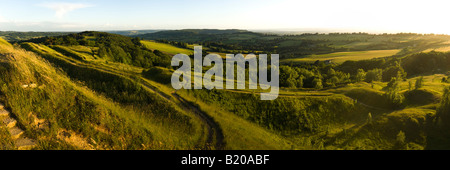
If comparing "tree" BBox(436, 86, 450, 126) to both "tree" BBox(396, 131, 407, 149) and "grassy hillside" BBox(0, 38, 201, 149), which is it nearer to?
"tree" BBox(396, 131, 407, 149)

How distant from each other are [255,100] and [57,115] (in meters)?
25.4

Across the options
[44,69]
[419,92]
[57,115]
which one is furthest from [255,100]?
[419,92]

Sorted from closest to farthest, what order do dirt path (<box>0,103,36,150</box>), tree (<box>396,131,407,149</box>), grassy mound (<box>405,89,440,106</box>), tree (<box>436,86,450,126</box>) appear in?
dirt path (<box>0,103,36,150</box>)
tree (<box>396,131,407,149</box>)
tree (<box>436,86,450,126</box>)
grassy mound (<box>405,89,440,106</box>)

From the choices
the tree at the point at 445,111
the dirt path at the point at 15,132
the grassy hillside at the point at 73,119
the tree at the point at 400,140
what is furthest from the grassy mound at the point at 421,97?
the dirt path at the point at 15,132

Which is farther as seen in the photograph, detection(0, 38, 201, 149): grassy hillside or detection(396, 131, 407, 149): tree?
detection(396, 131, 407, 149): tree

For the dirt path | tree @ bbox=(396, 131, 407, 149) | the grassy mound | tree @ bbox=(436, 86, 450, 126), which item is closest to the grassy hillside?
the dirt path

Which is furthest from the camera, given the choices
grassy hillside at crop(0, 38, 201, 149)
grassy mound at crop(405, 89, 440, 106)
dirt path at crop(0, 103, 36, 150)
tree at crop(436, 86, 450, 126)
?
grassy mound at crop(405, 89, 440, 106)

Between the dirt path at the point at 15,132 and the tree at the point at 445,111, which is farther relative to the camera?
the tree at the point at 445,111

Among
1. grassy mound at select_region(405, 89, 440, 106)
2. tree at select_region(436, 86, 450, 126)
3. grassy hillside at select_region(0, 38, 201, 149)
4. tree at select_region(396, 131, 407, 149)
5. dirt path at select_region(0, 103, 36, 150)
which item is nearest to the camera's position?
dirt path at select_region(0, 103, 36, 150)

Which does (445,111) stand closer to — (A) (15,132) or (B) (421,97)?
(B) (421,97)

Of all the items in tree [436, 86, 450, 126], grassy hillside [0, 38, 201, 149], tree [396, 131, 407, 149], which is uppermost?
grassy hillside [0, 38, 201, 149]

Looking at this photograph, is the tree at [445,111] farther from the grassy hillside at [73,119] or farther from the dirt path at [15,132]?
the dirt path at [15,132]

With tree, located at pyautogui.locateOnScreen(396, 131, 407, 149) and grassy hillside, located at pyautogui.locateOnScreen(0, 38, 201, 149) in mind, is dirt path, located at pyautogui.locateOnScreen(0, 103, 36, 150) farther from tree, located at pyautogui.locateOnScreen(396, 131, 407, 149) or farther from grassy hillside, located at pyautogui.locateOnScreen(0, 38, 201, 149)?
tree, located at pyautogui.locateOnScreen(396, 131, 407, 149)

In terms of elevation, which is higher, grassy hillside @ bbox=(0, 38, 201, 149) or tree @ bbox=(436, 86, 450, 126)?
grassy hillside @ bbox=(0, 38, 201, 149)
